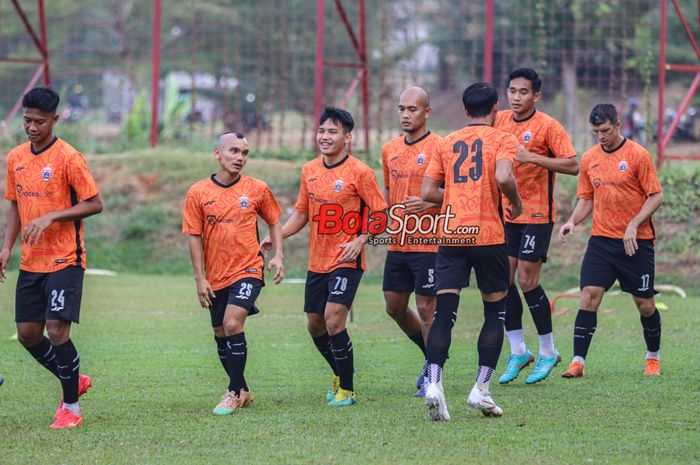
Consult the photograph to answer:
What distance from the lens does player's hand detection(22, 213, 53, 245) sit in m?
7.76

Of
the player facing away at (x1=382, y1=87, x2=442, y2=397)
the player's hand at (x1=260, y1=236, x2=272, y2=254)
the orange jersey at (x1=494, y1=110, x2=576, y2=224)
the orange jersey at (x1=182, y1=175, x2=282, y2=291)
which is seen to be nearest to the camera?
the orange jersey at (x1=182, y1=175, x2=282, y2=291)

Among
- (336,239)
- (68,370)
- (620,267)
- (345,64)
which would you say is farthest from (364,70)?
(68,370)

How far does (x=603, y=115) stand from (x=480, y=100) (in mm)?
2112

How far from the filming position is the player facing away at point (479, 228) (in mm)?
7977

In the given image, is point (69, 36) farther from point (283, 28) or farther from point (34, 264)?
point (34, 264)

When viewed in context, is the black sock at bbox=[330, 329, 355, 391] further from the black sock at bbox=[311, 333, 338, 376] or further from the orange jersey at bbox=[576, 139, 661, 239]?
the orange jersey at bbox=[576, 139, 661, 239]

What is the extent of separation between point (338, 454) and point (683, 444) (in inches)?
86.1

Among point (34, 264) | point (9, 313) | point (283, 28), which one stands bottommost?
point (9, 313)

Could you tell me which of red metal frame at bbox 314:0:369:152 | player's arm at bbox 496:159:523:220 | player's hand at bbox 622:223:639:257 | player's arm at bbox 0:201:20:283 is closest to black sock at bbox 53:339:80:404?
player's arm at bbox 0:201:20:283

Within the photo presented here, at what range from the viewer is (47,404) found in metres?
8.91

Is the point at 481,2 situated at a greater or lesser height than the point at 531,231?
greater

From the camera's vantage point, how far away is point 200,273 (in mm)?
8609

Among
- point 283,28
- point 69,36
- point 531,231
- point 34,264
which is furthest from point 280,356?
point 69,36

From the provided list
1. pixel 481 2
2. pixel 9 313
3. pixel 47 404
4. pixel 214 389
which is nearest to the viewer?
pixel 47 404
